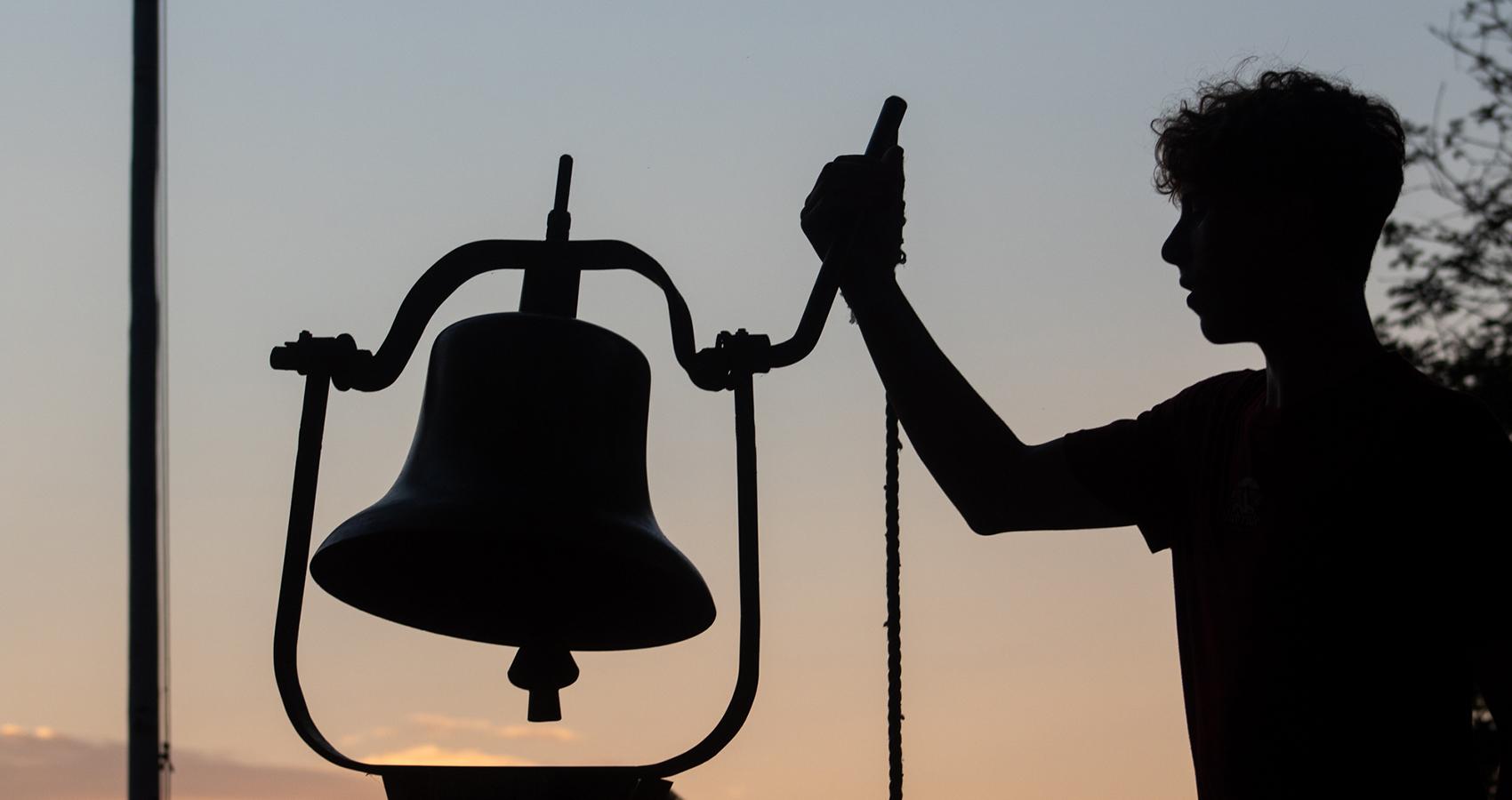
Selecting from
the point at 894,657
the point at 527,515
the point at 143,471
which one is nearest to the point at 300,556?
the point at 527,515

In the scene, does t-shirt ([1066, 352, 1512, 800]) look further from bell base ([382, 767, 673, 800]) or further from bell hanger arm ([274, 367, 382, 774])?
bell hanger arm ([274, 367, 382, 774])

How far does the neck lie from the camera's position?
8.86 feet

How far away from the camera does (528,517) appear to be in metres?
2.63

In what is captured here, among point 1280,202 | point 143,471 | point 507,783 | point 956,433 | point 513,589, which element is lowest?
point 507,783

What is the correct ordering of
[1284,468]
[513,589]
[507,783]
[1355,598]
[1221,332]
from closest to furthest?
1. [507,783]
2. [1355,598]
3. [1284,468]
4. [1221,332]
5. [513,589]

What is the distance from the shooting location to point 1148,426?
299cm

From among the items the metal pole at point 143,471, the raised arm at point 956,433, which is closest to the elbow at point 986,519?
the raised arm at point 956,433

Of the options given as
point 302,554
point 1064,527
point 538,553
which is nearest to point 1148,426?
point 1064,527

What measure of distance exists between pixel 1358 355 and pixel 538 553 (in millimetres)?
1245

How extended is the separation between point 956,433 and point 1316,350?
0.63 m

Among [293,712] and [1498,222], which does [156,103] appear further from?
[1498,222]

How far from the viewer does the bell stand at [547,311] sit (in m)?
2.30

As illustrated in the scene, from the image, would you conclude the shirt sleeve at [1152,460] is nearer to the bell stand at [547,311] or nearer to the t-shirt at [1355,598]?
the t-shirt at [1355,598]

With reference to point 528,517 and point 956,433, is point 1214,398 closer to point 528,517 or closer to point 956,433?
point 956,433
